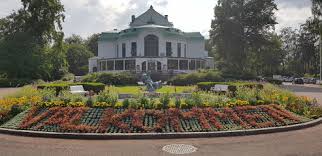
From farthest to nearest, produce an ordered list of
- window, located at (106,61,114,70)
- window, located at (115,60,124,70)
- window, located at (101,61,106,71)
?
1. window, located at (101,61,106,71)
2. window, located at (106,61,114,70)
3. window, located at (115,60,124,70)

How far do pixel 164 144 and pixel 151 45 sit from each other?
58.0 meters

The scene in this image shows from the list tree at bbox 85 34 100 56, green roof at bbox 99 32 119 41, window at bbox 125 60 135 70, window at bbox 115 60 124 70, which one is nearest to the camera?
window at bbox 125 60 135 70

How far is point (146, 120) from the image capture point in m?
12.1

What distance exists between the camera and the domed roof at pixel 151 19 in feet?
243

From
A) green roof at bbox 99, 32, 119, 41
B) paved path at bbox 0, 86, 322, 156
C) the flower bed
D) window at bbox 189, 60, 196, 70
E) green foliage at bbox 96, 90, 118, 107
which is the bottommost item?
paved path at bbox 0, 86, 322, 156

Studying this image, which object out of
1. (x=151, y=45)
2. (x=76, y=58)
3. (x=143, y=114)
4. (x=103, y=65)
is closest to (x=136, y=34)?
(x=151, y=45)

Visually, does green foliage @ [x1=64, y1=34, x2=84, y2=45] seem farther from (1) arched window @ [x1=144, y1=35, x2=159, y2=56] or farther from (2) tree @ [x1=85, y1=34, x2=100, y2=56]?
(1) arched window @ [x1=144, y1=35, x2=159, y2=56]

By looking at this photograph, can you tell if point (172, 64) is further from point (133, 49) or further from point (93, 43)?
point (93, 43)

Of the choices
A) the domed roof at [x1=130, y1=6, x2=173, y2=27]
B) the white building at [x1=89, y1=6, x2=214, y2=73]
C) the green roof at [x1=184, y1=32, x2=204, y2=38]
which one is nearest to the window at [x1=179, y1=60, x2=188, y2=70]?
the white building at [x1=89, y1=6, x2=214, y2=73]

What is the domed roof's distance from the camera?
74.2 m

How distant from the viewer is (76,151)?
9.17 meters

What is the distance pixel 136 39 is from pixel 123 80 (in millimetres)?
22942

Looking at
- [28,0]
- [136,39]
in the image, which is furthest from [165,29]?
[28,0]

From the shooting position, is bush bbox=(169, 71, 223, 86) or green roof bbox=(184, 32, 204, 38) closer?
bush bbox=(169, 71, 223, 86)
